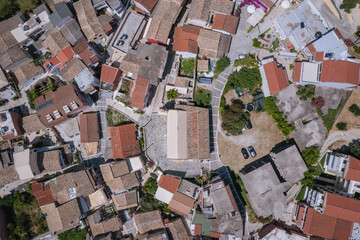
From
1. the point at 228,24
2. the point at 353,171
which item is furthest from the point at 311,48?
the point at 353,171

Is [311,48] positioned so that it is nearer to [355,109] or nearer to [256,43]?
[256,43]

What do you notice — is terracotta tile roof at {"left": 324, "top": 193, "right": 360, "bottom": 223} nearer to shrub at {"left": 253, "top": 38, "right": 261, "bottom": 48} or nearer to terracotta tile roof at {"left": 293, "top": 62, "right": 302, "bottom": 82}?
terracotta tile roof at {"left": 293, "top": 62, "right": 302, "bottom": 82}

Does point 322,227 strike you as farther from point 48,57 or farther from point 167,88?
point 48,57

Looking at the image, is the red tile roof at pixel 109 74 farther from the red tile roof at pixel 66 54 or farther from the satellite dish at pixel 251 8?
the satellite dish at pixel 251 8

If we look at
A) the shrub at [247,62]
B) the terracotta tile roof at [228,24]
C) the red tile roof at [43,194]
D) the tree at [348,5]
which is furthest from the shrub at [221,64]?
the red tile roof at [43,194]

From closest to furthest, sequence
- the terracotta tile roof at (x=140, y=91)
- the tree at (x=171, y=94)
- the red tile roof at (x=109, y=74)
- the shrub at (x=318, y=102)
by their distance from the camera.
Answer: the shrub at (x=318, y=102) → the terracotta tile roof at (x=140, y=91) → the red tile roof at (x=109, y=74) → the tree at (x=171, y=94)

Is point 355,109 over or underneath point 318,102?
underneath

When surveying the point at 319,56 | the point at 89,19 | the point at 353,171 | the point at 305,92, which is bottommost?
the point at 353,171

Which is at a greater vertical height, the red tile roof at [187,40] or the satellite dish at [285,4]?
the satellite dish at [285,4]
